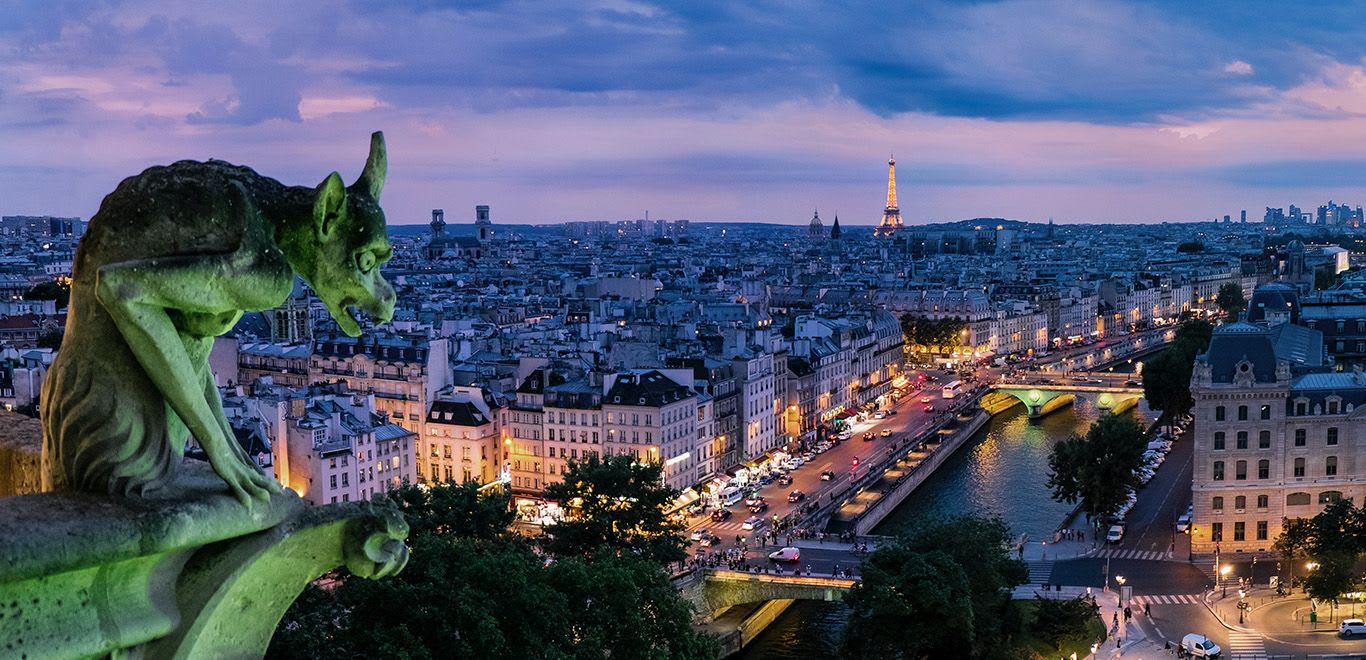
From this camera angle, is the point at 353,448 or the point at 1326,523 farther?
the point at 353,448

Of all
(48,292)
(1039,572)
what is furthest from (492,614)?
(48,292)

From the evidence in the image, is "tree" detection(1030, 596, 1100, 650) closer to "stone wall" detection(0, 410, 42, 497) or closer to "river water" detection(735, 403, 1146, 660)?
"river water" detection(735, 403, 1146, 660)

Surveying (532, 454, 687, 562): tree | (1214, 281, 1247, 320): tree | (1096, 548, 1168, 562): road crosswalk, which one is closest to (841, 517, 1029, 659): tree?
(532, 454, 687, 562): tree

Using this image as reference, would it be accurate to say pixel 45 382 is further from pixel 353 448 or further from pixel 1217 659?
pixel 353 448

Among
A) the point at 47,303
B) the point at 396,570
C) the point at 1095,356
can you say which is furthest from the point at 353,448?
the point at 1095,356

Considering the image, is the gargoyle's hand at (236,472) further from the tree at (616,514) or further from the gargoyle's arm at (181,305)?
the tree at (616,514)

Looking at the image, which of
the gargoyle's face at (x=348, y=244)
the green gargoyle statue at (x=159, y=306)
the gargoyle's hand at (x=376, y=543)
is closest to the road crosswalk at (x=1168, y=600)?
the gargoyle's hand at (x=376, y=543)
